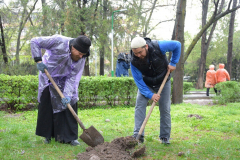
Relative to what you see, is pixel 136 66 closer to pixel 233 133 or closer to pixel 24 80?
pixel 233 133

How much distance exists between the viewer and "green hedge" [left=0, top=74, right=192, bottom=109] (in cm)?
732

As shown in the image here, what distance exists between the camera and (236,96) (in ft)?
31.9

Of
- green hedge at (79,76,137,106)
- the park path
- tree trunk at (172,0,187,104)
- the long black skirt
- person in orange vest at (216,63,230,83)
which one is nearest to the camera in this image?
the long black skirt

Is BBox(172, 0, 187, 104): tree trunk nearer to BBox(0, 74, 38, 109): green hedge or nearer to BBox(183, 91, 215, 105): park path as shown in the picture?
BBox(183, 91, 215, 105): park path

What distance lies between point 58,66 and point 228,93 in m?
7.91

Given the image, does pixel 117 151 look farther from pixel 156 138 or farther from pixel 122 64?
pixel 122 64

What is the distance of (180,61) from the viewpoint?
8.48 metres

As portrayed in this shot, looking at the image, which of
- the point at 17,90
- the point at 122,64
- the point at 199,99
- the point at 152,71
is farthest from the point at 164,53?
the point at 199,99

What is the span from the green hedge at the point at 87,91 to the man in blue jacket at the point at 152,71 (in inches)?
165

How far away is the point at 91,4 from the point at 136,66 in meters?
13.7

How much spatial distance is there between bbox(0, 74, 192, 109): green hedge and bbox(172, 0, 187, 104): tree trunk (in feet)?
5.24

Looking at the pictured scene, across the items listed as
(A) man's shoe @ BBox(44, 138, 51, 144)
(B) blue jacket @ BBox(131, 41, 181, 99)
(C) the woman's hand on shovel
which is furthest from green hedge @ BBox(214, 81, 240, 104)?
(A) man's shoe @ BBox(44, 138, 51, 144)

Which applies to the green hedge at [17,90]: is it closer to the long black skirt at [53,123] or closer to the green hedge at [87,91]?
the green hedge at [87,91]

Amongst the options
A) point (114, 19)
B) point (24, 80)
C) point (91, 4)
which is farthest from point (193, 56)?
point (24, 80)
